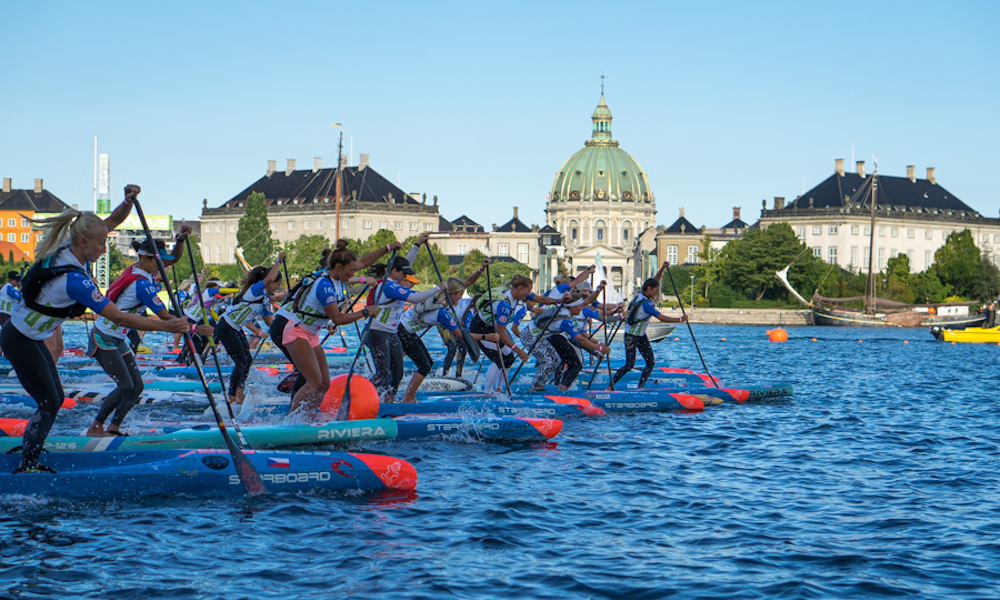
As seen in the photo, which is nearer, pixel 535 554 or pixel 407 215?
pixel 535 554

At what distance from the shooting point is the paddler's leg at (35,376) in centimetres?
934

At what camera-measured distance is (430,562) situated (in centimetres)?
888

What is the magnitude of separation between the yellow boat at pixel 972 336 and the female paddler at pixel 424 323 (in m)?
54.1

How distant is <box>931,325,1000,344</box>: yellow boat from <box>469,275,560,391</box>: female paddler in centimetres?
5270

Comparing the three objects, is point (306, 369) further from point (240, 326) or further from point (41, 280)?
point (240, 326)

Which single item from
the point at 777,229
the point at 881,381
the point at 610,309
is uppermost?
the point at 777,229

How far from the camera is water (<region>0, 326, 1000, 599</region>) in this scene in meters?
8.32

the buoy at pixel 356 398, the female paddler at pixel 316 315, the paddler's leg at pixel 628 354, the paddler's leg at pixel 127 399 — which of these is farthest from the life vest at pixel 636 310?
the paddler's leg at pixel 127 399

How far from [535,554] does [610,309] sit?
1579 cm

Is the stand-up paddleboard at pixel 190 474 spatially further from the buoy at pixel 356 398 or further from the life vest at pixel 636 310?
the life vest at pixel 636 310

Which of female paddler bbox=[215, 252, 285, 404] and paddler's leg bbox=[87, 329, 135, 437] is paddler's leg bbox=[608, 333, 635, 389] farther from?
paddler's leg bbox=[87, 329, 135, 437]

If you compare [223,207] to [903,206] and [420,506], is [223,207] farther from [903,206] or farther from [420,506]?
[420,506]

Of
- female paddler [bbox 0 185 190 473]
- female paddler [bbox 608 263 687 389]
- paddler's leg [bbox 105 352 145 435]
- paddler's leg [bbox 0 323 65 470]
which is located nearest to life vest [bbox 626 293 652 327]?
female paddler [bbox 608 263 687 389]

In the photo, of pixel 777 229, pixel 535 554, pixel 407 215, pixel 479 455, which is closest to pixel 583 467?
pixel 479 455
